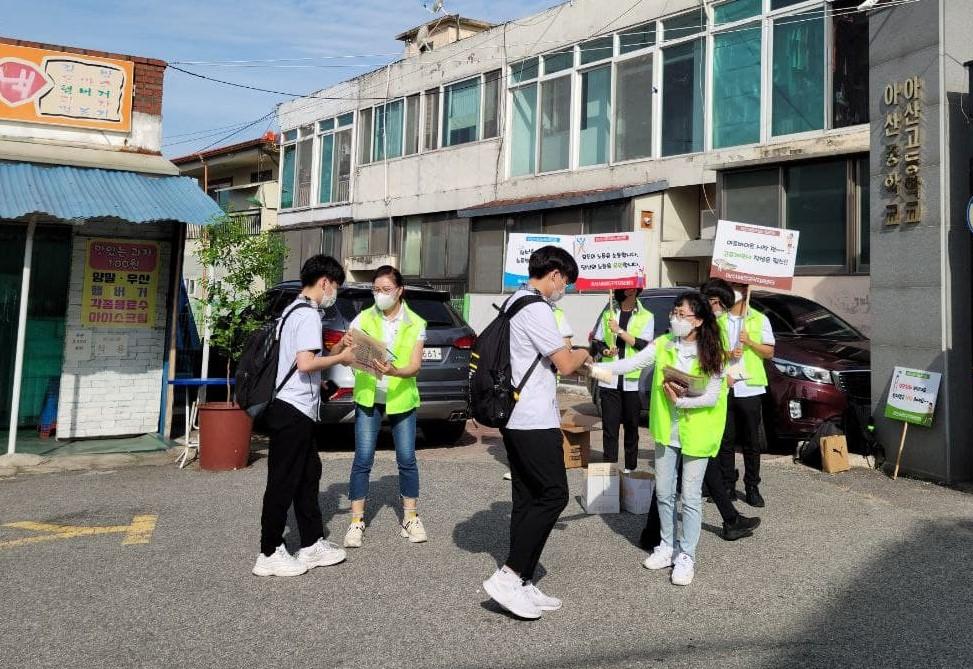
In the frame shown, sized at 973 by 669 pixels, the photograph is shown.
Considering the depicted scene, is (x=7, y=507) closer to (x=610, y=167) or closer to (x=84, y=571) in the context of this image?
(x=84, y=571)

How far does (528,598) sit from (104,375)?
23.1ft

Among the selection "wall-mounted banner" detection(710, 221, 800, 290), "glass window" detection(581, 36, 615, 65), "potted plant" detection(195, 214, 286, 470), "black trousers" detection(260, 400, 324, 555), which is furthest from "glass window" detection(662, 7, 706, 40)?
"black trousers" detection(260, 400, 324, 555)

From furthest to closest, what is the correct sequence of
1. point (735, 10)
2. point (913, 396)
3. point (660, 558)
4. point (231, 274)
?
point (735, 10)
point (231, 274)
point (913, 396)
point (660, 558)

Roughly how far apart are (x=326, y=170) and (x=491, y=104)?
7.97 meters

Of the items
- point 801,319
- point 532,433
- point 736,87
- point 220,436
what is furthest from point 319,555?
point 736,87

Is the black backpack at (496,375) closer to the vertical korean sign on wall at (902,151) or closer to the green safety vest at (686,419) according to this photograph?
the green safety vest at (686,419)

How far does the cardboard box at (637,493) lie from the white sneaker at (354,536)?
218 cm

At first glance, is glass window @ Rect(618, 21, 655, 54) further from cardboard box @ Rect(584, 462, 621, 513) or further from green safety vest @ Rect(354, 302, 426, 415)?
green safety vest @ Rect(354, 302, 426, 415)

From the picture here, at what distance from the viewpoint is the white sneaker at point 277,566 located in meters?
4.96

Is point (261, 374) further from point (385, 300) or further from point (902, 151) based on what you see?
point (902, 151)

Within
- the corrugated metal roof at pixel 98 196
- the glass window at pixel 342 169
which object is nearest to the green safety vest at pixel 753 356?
the corrugated metal roof at pixel 98 196

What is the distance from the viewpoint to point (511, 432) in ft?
14.5

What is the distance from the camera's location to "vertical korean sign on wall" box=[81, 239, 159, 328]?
374 inches

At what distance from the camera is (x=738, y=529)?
19.3 ft
